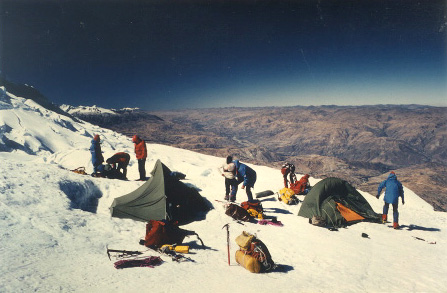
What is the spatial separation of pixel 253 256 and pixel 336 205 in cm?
586

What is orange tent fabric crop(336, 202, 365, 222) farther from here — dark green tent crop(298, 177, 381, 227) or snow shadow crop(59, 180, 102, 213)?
snow shadow crop(59, 180, 102, 213)

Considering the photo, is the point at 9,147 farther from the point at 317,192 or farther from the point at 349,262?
the point at 349,262

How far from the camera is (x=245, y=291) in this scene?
463 centimetres

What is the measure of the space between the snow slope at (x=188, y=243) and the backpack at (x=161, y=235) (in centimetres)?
30

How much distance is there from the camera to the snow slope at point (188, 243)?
444 centimetres

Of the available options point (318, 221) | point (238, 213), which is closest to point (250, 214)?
point (238, 213)

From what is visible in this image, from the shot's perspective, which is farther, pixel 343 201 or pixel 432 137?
pixel 432 137

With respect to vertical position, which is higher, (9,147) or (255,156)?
(9,147)

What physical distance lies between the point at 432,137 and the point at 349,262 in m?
246

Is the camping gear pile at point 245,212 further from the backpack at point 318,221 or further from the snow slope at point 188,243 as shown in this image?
the backpack at point 318,221

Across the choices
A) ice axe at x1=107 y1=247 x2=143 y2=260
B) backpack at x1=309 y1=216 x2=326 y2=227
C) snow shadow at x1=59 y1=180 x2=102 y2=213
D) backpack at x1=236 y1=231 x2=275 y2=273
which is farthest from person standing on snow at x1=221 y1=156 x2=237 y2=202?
ice axe at x1=107 y1=247 x2=143 y2=260

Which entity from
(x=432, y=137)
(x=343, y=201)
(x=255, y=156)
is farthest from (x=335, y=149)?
(x=343, y=201)

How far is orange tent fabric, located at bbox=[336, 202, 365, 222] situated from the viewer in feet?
A: 32.0

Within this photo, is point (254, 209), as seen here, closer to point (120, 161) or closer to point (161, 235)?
point (161, 235)
